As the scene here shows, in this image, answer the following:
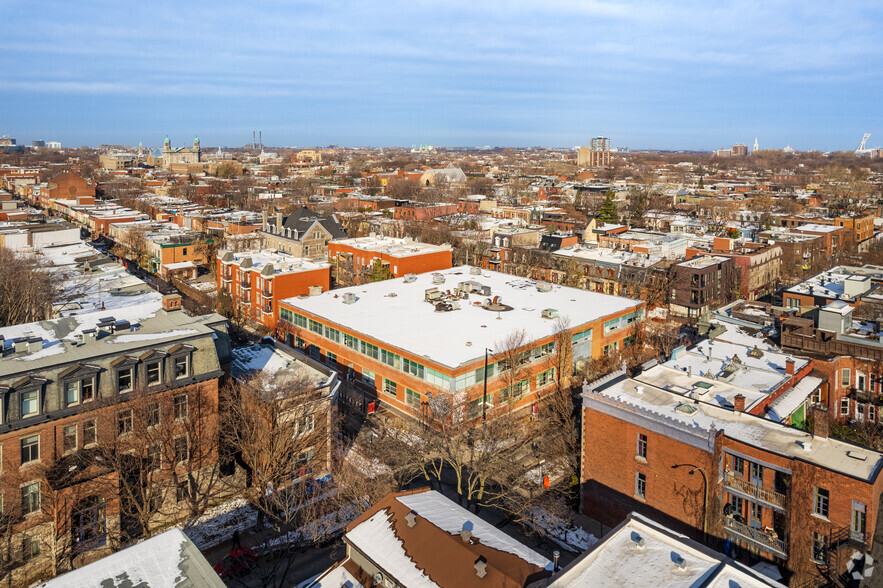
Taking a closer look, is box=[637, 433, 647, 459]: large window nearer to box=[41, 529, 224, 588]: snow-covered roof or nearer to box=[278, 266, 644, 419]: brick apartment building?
box=[278, 266, 644, 419]: brick apartment building

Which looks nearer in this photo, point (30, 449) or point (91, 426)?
point (30, 449)

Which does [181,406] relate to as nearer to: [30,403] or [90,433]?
[90,433]

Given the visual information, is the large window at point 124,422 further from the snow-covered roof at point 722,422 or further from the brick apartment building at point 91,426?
the snow-covered roof at point 722,422

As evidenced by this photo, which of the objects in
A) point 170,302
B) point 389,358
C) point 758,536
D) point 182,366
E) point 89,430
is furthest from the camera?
→ point 389,358

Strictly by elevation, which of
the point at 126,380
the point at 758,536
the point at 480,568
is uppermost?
the point at 126,380

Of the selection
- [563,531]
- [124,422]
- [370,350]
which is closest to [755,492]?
[563,531]

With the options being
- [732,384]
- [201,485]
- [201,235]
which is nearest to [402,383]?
[201,485]

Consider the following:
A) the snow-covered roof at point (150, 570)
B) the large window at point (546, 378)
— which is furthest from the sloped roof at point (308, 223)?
the snow-covered roof at point (150, 570)

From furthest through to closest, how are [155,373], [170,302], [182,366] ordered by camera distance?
[170,302] → [182,366] → [155,373]
